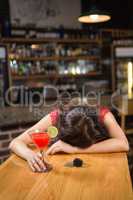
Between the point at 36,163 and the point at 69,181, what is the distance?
27cm

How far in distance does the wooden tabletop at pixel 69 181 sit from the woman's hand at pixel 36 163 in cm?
3

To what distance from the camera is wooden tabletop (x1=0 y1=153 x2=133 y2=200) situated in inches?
56.3

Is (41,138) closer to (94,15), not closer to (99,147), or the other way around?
(99,147)

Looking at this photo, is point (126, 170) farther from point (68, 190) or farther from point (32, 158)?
point (32, 158)

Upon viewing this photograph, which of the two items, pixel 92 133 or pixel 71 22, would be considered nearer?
pixel 92 133

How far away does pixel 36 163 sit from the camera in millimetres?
1799

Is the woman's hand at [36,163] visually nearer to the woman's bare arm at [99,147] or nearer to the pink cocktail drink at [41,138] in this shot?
the pink cocktail drink at [41,138]

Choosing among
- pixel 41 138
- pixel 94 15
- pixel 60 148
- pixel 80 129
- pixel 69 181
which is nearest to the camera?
pixel 69 181

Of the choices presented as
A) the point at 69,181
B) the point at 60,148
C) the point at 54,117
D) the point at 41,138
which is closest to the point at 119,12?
the point at 54,117

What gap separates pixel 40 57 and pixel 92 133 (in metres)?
4.01

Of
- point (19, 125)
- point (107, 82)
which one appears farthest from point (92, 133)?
point (107, 82)

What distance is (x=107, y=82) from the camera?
6.65m

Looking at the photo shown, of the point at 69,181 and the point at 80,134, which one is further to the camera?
the point at 80,134

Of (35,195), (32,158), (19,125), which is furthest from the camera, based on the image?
(19,125)
